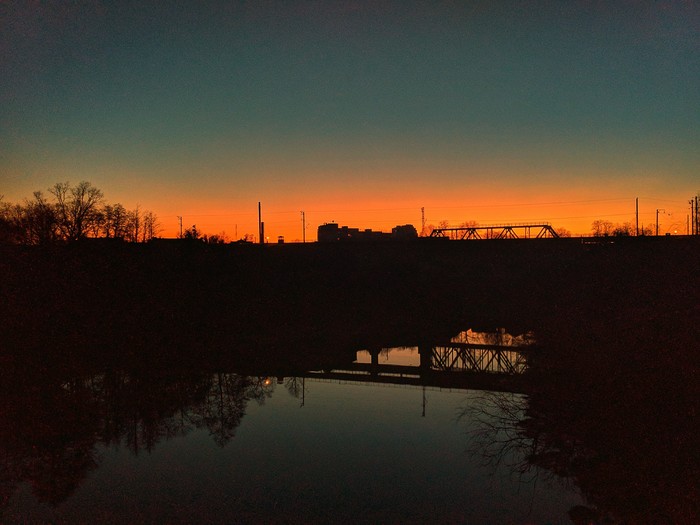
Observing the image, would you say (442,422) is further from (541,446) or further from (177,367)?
(177,367)

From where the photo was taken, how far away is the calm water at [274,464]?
1343 cm

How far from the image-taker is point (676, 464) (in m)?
13.3

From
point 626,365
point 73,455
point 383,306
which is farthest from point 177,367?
point 383,306

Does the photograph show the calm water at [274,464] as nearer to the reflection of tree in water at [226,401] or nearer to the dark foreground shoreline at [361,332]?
the reflection of tree in water at [226,401]

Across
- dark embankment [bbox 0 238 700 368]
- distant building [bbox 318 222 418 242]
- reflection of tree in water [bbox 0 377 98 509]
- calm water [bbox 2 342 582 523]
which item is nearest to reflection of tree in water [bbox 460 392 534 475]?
calm water [bbox 2 342 582 523]

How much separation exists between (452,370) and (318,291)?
3137 centimetres

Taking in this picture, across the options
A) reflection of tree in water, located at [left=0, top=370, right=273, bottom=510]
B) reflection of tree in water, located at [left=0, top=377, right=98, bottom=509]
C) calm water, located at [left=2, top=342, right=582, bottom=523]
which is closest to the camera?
calm water, located at [left=2, top=342, right=582, bottom=523]

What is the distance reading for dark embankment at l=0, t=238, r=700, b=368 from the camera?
37656mm

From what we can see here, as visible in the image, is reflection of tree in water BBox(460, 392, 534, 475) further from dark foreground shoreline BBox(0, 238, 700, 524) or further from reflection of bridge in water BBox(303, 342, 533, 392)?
reflection of bridge in water BBox(303, 342, 533, 392)

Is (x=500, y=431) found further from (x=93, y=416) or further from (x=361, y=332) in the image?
(x=361, y=332)

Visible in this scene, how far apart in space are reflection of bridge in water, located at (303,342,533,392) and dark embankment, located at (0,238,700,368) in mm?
5976

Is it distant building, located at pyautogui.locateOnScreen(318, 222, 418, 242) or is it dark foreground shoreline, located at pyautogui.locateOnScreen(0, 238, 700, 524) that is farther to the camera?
distant building, located at pyautogui.locateOnScreen(318, 222, 418, 242)

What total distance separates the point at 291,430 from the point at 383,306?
129 ft

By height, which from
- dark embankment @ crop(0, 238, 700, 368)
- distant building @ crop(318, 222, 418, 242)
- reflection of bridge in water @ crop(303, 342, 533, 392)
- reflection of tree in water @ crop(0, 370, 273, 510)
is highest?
distant building @ crop(318, 222, 418, 242)
